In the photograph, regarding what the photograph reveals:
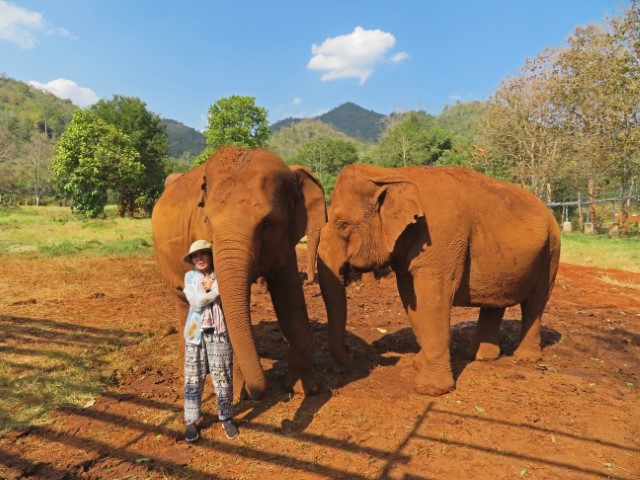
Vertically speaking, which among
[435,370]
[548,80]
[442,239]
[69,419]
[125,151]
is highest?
[548,80]

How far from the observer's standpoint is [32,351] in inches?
234

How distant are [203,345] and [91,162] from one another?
34164 mm

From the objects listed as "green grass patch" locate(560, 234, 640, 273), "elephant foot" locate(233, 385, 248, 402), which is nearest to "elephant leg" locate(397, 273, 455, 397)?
"elephant foot" locate(233, 385, 248, 402)

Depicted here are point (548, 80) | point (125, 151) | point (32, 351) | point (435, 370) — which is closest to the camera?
point (435, 370)

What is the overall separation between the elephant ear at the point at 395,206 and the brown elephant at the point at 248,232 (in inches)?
35.9

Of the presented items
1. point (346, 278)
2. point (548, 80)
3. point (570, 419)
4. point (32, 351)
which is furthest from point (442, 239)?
point (548, 80)

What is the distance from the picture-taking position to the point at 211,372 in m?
3.91

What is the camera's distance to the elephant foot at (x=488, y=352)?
614cm

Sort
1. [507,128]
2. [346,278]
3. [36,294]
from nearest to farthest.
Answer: [346,278], [36,294], [507,128]

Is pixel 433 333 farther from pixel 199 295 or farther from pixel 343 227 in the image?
pixel 199 295

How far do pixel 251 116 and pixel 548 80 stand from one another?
3144 cm

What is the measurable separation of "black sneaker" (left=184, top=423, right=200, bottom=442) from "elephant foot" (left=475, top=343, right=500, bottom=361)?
13.6 ft

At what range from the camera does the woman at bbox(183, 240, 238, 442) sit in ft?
12.7

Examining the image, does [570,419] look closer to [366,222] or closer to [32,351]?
[366,222]
